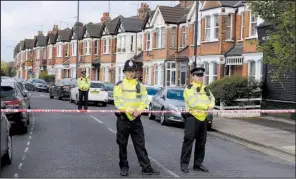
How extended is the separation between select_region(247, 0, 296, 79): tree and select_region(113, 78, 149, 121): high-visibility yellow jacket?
7953 millimetres

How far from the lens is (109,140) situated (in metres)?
12.4

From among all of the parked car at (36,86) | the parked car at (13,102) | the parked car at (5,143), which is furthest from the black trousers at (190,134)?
the parked car at (36,86)

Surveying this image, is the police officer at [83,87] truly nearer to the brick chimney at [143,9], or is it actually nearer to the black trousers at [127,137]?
the black trousers at [127,137]

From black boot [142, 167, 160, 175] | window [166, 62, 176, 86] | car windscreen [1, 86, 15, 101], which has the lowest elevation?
black boot [142, 167, 160, 175]

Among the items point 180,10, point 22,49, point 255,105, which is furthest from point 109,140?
point 22,49

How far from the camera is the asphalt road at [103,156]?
8.39m

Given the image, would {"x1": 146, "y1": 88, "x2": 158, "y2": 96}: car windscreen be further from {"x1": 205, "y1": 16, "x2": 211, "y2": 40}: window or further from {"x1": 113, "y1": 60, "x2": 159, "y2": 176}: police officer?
{"x1": 113, "y1": 60, "x2": 159, "y2": 176}: police officer

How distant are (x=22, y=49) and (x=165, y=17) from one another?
1370 inches

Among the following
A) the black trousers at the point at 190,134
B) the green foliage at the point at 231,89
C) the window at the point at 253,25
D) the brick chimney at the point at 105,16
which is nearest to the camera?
A: the black trousers at the point at 190,134

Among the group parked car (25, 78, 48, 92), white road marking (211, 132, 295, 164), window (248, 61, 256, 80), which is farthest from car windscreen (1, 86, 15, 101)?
parked car (25, 78, 48, 92)

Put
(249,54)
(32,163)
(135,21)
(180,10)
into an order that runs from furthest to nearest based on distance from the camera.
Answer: (135,21) → (180,10) → (249,54) → (32,163)

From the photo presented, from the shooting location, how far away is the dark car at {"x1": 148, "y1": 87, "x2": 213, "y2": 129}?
17.3 m

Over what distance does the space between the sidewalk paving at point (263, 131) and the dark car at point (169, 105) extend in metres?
1.28

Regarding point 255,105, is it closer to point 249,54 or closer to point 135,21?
point 249,54
